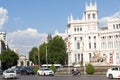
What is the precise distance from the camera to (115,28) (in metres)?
134

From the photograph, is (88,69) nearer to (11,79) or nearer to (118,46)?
(11,79)

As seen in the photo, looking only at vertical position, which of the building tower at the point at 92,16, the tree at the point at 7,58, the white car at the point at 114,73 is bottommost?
the white car at the point at 114,73

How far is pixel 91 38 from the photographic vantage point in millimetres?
138875

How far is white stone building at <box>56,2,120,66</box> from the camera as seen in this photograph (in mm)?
132750

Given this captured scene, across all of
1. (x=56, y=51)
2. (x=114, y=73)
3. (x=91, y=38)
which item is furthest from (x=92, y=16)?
(x=114, y=73)

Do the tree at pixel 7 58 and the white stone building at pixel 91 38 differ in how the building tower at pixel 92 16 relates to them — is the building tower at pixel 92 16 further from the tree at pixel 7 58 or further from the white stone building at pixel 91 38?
the tree at pixel 7 58

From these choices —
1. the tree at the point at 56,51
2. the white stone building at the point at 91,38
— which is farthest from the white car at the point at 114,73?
the white stone building at the point at 91,38

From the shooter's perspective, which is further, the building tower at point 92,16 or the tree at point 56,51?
the building tower at point 92,16

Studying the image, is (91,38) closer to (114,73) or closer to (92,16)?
(92,16)

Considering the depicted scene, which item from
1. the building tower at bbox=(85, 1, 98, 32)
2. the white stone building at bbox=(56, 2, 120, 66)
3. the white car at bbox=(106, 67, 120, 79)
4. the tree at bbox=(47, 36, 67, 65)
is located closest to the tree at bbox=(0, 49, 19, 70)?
the tree at bbox=(47, 36, 67, 65)

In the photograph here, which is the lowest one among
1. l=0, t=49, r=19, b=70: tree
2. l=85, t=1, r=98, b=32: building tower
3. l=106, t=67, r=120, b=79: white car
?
l=106, t=67, r=120, b=79: white car

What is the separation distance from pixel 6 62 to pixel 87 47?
1234 inches

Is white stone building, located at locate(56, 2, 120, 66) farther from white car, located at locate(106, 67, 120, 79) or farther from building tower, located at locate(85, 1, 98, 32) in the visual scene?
white car, located at locate(106, 67, 120, 79)

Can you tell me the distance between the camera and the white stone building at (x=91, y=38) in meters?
133
